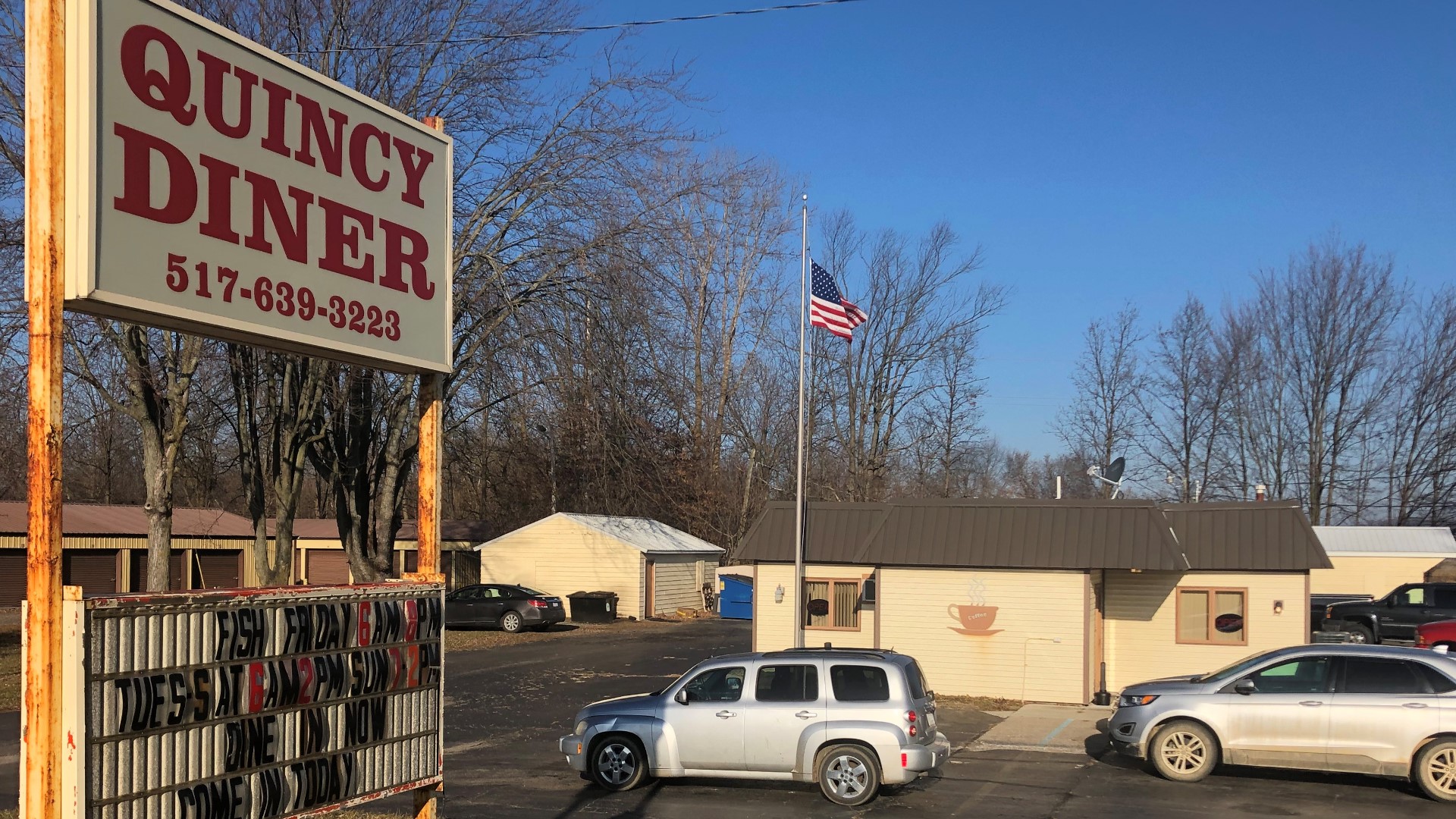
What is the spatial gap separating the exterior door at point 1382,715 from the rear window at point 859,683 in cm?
541

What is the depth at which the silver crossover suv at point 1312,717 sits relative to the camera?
13508 mm

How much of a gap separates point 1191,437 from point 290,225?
179 ft

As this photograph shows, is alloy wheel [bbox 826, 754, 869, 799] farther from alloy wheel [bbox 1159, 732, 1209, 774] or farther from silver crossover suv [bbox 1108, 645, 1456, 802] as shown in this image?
alloy wheel [bbox 1159, 732, 1209, 774]

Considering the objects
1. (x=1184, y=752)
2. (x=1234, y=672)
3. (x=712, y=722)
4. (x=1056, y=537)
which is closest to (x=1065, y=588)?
(x=1056, y=537)

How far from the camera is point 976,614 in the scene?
72.6ft

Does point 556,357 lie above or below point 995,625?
above

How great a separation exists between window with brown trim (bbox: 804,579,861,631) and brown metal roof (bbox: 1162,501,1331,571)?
6102 millimetres

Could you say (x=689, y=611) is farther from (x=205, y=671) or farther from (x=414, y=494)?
(x=205, y=671)

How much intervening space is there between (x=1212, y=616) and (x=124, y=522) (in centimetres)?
3957

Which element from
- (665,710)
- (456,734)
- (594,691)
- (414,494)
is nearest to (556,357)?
(594,691)

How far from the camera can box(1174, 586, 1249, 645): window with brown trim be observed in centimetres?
2141

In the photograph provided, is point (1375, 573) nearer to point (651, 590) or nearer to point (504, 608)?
point (651, 590)

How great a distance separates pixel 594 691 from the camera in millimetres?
23141

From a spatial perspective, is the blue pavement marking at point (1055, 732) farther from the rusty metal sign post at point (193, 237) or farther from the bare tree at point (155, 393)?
the bare tree at point (155, 393)
